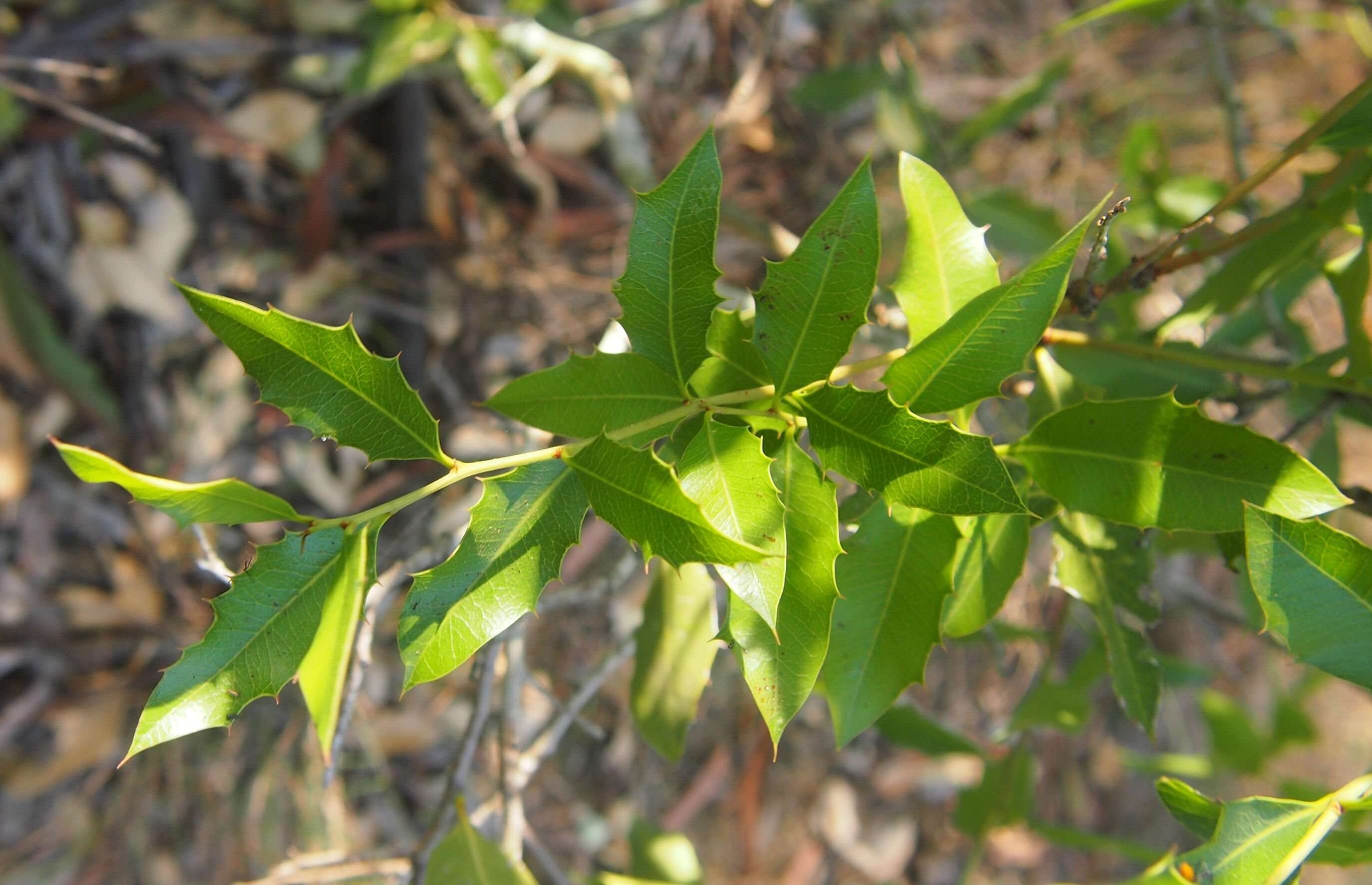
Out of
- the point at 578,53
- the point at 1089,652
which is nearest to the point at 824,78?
the point at 578,53

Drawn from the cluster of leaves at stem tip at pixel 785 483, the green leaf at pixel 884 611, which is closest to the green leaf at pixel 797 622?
the cluster of leaves at stem tip at pixel 785 483

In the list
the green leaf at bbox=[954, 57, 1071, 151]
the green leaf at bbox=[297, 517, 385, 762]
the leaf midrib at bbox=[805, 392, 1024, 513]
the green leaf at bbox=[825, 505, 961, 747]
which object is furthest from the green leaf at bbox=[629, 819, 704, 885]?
the green leaf at bbox=[954, 57, 1071, 151]

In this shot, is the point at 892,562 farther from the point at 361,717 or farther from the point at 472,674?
the point at 361,717

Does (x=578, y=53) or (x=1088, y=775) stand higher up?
(x=578, y=53)

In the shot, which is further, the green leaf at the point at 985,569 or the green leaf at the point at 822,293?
the green leaf at the point at 985,569

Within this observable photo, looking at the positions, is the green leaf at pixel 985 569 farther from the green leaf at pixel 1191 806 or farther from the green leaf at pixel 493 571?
the green leaf at pixel 493 571

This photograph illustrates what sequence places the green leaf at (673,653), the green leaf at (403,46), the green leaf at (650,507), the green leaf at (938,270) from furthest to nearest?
the green leaf at (403,46) < the green leaf at (673,653) < the green leaf at (938,270) < the green leaf at (650,507)

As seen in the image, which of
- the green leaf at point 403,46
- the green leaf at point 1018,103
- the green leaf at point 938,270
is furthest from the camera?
the green leaf at point 1018,103
